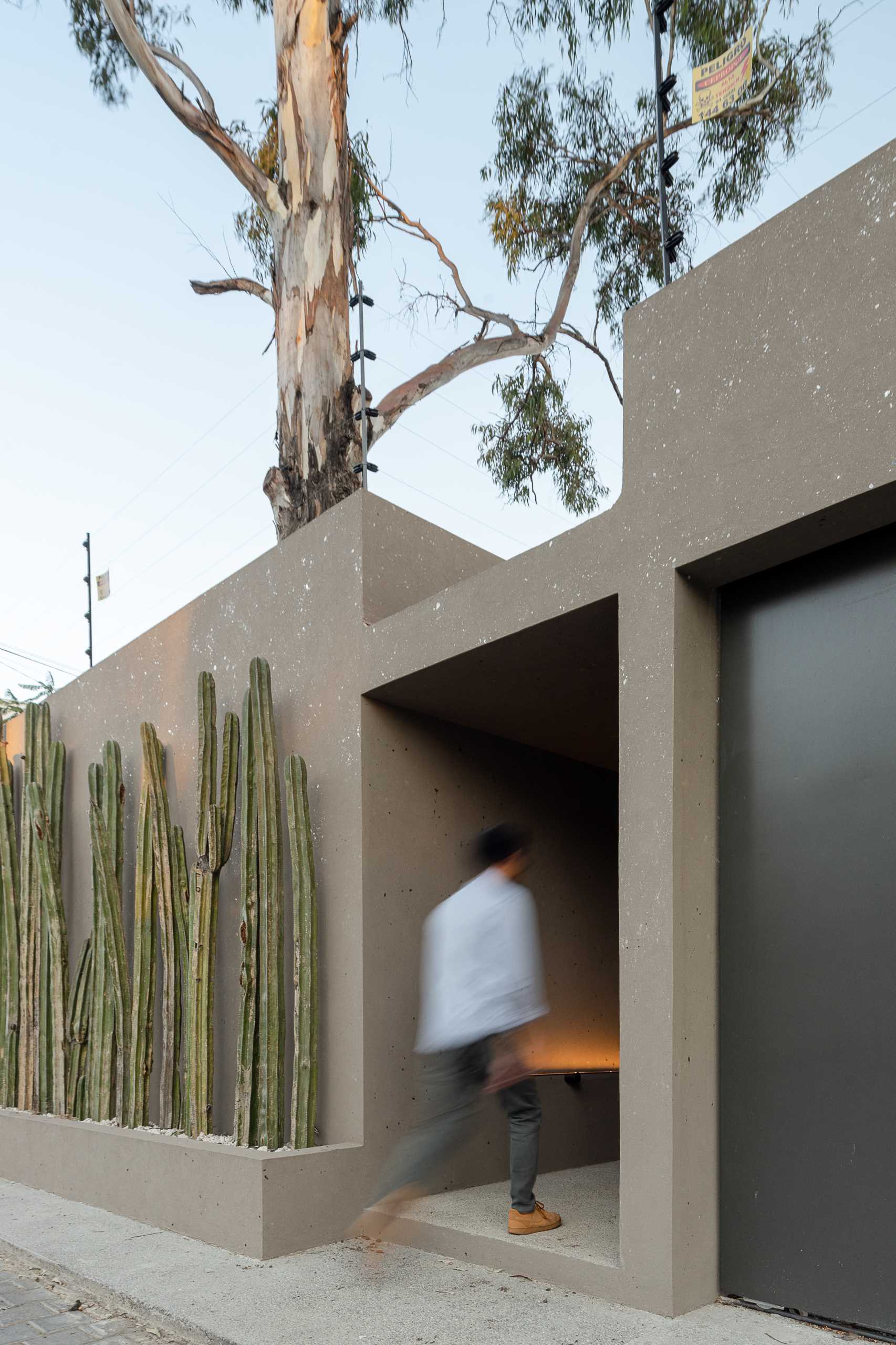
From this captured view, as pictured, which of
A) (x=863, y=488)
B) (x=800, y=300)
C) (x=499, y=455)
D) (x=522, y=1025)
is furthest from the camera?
(x=499, y=455)

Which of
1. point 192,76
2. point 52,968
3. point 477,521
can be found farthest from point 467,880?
point 477,521

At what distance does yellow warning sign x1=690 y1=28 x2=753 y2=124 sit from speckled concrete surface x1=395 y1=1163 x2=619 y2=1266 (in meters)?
3.79

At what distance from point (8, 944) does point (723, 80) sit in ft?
19.5

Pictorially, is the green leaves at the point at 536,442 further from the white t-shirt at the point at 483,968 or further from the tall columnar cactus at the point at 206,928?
the white t-shirt at the point at 483,968

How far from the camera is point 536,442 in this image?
42.5ft

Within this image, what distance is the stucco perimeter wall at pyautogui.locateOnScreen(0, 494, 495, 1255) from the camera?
4316 mm

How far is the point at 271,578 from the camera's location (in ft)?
18.4

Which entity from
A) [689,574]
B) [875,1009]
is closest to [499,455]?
[689,574]

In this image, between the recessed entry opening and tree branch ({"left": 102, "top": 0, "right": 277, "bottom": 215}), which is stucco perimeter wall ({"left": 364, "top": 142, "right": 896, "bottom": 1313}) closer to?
the recessed entry opening

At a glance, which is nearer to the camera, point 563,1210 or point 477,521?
point 563,1210

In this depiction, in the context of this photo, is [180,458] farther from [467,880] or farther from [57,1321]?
[57,1321]

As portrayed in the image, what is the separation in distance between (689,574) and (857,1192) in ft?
A: 5.87

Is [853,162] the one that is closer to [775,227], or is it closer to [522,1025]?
[775,227]

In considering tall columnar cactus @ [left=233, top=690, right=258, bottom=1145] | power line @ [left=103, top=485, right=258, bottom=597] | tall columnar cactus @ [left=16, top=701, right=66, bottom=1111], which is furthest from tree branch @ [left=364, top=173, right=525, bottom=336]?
tall columnar cactus @ [left=233, top=690, right=258, bottom=1145]
